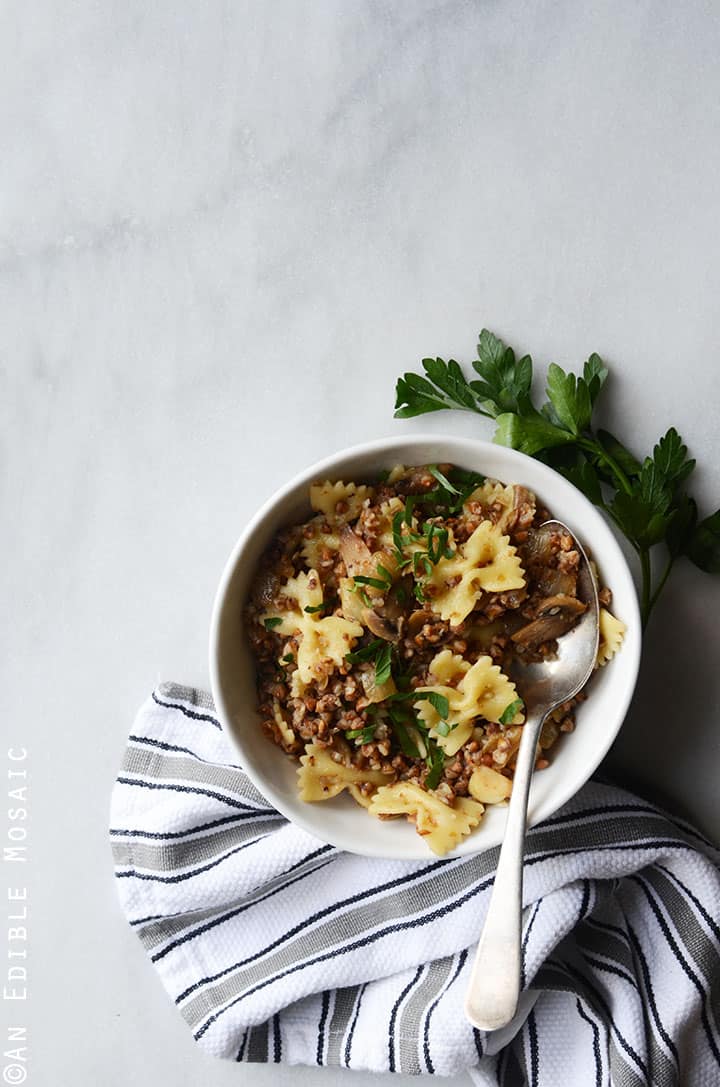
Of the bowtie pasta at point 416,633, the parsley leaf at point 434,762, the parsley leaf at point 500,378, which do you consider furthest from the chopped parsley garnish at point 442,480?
the parsley leaf at point 434,762

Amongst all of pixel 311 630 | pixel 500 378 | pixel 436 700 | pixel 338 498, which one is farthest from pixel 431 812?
pixel 500 378

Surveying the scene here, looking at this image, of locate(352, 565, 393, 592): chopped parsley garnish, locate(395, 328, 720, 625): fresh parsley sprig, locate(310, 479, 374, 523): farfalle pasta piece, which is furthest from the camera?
locate(395, 328, 720, 625): fresh parsley sprig

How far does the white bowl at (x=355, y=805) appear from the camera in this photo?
7.53 ft

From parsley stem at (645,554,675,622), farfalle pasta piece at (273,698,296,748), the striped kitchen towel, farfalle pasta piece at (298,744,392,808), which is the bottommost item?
the striped kitchen towel

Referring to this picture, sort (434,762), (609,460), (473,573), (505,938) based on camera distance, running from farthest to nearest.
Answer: (609,460) → (434,762) → (473,573) → (505,938)

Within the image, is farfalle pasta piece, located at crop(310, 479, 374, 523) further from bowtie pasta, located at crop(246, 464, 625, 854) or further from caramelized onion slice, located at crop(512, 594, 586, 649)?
caramelized onion slice, located at crop(512, 594, 586, 649)

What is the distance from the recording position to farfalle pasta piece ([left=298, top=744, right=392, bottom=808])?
7.82ft

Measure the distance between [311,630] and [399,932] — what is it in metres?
0.89

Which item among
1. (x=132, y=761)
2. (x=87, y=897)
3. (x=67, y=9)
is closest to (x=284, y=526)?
(x=132, y=761)

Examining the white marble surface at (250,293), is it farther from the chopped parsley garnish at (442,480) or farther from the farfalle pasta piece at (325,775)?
the farfalle pasta piece at (325,775)

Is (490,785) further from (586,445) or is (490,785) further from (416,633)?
(586,445)

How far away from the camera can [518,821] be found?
2223 millimetres

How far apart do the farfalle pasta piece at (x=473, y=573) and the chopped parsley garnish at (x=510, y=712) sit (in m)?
0.22

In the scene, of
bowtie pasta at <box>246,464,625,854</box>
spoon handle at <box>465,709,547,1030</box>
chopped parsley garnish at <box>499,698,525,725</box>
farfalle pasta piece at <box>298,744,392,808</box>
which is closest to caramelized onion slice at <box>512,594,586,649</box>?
bowtie pasta at <box>246,464,625,854</box>
